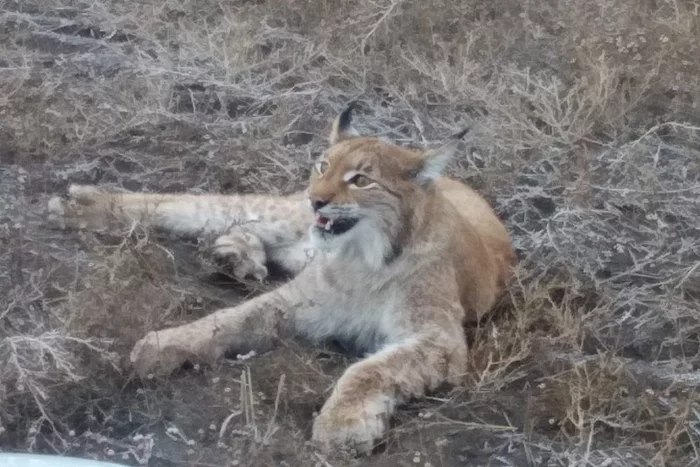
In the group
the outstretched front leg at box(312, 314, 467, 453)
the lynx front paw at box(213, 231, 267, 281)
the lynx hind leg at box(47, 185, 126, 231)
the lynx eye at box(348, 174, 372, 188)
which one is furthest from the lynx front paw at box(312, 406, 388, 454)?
the lynx hind leg at box(47, 185, 126, 231)

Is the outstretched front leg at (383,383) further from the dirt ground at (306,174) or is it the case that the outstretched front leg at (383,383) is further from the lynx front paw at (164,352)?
the lynx front paw at (164,352)

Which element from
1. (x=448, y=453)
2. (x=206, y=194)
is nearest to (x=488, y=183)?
(x=206, y=194)

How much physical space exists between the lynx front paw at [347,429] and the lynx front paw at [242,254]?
45.5 inches

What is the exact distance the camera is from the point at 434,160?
4.23 metres

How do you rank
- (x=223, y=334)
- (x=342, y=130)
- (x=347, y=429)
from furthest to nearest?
(x=342, y=130)
(x=223, y=334)
(x=347, y=429)

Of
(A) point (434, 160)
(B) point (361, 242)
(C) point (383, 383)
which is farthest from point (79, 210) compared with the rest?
(C) point (383, 383)

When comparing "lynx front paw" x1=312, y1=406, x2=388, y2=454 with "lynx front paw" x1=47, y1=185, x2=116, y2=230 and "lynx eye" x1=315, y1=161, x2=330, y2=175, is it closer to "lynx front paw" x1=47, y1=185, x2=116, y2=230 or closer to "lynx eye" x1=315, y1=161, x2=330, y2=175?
"lynx eye" x1=315, y1=161, x2=330, y2=175

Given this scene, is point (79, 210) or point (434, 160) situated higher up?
point (434, 160)

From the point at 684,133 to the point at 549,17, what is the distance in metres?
1.48

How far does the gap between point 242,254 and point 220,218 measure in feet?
1.05

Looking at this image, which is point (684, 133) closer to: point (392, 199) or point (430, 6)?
point (430, 6)

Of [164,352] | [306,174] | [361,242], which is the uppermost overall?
[361,242]

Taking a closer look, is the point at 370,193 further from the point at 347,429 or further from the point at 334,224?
the point at 347,429

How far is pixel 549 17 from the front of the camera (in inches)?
276
